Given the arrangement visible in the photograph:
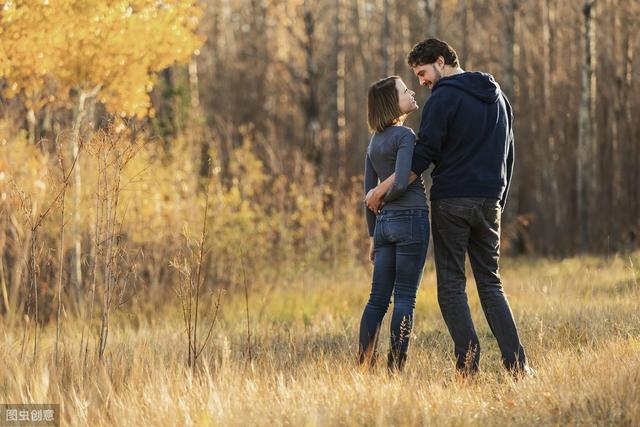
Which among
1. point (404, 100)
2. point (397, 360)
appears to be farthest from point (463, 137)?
point (397, 360)

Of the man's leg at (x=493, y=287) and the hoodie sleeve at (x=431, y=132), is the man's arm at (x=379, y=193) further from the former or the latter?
the man's leg at (x=493, y=287)

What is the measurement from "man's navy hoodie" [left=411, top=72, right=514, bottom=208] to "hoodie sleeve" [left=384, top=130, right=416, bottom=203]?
0.04 m

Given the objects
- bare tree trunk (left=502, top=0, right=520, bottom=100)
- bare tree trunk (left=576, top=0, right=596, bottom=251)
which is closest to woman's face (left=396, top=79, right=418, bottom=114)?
bare tree trunk (left=576, top=0, right=596, bottom=251)

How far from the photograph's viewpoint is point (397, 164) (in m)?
4.20

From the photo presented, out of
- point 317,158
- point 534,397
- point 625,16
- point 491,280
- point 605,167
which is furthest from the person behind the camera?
point 317,158

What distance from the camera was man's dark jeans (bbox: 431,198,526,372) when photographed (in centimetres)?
421

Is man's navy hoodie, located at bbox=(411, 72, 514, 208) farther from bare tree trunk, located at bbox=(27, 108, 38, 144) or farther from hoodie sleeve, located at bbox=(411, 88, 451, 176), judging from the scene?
bare tree trunk, located at bbox=(27, 108, 38, 144)

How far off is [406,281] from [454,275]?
26 cm

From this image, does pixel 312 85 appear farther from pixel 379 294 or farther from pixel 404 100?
pixel 379 294

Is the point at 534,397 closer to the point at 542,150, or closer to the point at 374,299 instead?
the point at 374,299

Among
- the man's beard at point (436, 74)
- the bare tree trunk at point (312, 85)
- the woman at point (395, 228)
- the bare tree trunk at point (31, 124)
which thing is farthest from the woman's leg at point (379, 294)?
the bare tree trunk at point (312, 85)

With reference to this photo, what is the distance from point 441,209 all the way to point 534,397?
1.09 metres

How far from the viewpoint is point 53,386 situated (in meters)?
4.14

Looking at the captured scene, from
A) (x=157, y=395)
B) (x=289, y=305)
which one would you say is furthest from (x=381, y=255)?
(x=289, y=305)
